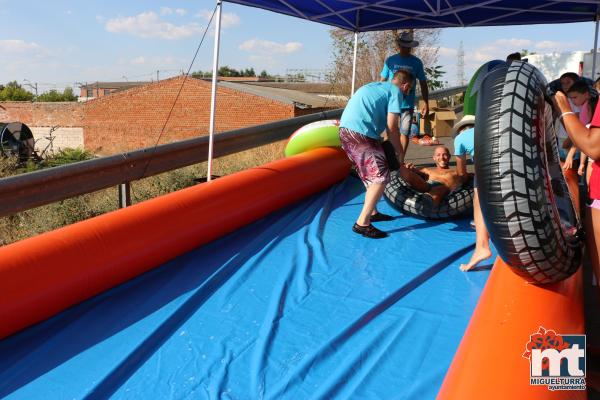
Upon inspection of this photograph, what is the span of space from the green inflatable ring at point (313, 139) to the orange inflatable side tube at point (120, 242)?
1.20 m

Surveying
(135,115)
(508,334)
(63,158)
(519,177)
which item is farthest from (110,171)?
(135,115)

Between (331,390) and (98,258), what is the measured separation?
1888 millimetres

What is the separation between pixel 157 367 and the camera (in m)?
2.91

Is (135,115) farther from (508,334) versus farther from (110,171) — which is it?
(508,334)

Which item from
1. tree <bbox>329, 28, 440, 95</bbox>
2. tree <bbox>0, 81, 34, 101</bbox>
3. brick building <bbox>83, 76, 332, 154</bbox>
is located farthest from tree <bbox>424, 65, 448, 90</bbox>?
tree <bbox>0, 81, 34, 101</bbox>

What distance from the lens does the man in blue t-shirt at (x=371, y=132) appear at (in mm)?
4934

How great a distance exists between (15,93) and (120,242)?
53.5 m

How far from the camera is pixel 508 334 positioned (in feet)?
8.07

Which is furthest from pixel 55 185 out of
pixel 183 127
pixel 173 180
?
pixel 183 127

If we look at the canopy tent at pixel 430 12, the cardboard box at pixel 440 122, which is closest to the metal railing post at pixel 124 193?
the canopy tent at pixel 430 12

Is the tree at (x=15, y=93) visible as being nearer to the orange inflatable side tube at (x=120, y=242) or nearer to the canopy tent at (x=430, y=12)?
the canopy tent at (x=430, y=12)

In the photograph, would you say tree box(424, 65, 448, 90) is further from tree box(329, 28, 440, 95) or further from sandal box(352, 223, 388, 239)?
sandal box(352, 223, 388, 239)

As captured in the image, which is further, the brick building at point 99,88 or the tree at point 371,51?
the brick building at point 99,88

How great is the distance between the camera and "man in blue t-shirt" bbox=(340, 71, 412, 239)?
493cm
